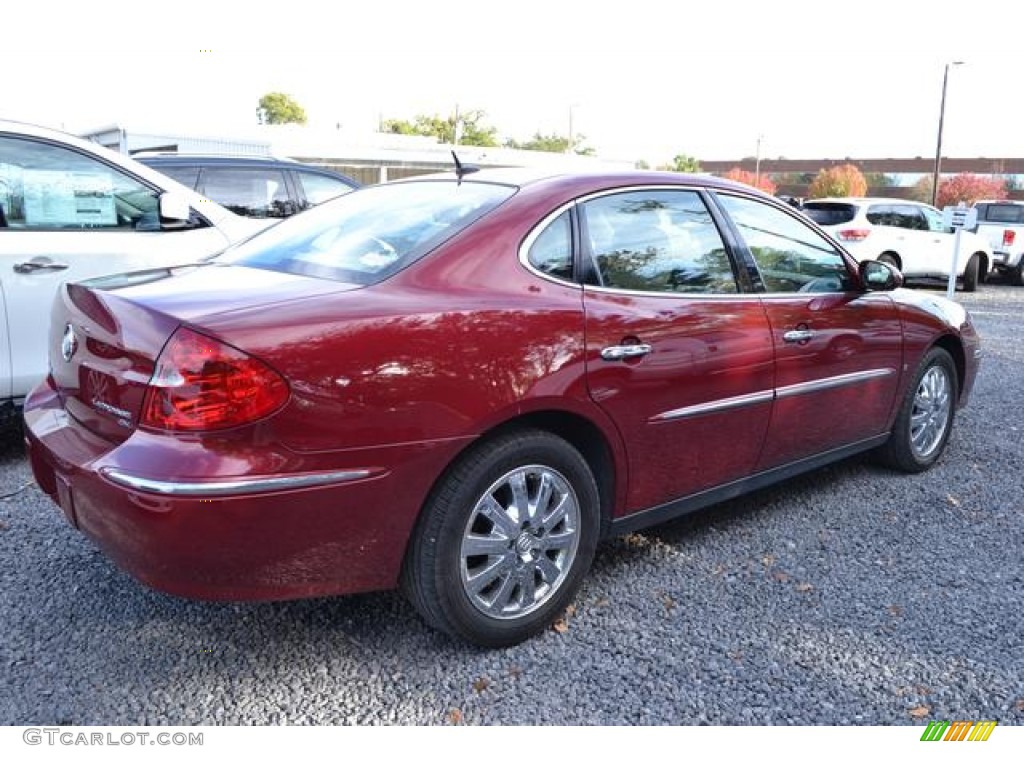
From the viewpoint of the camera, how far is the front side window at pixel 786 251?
3600mm

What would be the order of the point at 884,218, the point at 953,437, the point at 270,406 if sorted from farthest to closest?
the point at 884,218 → the point at 953,437 → the point at 270,406

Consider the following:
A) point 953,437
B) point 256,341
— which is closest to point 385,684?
point 256,341

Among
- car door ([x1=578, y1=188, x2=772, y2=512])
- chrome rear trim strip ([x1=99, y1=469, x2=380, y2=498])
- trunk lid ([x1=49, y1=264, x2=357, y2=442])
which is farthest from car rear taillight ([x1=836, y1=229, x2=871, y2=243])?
chrome rear trim strip ([x1=99, y1=469, x2=380, y2=498])

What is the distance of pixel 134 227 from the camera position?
15.5 ft

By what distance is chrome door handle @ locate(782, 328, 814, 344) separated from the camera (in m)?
3.55

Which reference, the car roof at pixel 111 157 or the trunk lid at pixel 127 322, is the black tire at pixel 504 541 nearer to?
the trunk lid at pixel 127 322

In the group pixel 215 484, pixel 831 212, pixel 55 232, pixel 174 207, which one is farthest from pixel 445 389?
pixel 831 212

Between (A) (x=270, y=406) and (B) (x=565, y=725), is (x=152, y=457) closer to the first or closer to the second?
(A) (x=270, y=406)

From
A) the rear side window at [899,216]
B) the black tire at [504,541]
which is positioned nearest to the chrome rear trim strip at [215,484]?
the black tire at [504,541]

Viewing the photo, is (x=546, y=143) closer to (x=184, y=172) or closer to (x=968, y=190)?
(x=968, y=190)

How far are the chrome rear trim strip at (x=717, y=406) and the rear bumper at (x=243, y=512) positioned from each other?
36.9 inches

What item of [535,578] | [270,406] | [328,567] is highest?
[270,406]

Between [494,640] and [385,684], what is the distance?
0.37 metres

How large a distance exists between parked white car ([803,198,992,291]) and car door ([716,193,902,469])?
9.99m
